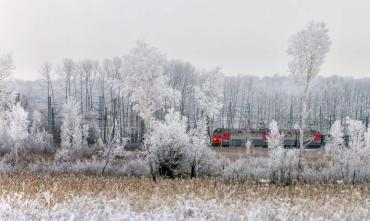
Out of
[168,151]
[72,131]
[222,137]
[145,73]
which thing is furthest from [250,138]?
[168,151]

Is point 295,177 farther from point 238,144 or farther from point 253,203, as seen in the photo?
point 238,144

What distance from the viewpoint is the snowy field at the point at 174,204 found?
1044 cm

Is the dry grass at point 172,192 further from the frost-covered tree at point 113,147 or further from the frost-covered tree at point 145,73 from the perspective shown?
the frost-covered tree at point 145,73

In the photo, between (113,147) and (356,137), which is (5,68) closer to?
(113,147)

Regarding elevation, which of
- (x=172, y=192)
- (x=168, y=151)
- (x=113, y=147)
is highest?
(x=168, y=151)

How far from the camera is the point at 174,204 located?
1166 cm

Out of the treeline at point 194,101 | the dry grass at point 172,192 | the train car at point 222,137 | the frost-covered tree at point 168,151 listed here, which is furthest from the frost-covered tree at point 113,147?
the treeline at point 194,101

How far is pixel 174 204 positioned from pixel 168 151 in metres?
10.6

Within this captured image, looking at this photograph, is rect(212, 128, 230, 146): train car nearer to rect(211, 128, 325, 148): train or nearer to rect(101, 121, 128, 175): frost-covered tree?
rect(211, 128, 325, 148): train

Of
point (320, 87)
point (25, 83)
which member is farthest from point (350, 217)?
point (25, 83)

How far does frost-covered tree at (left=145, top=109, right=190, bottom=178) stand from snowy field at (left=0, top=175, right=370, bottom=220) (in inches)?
313

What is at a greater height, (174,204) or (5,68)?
(5,68)

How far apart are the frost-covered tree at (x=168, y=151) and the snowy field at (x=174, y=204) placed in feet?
26.1

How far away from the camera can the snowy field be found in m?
10.4
